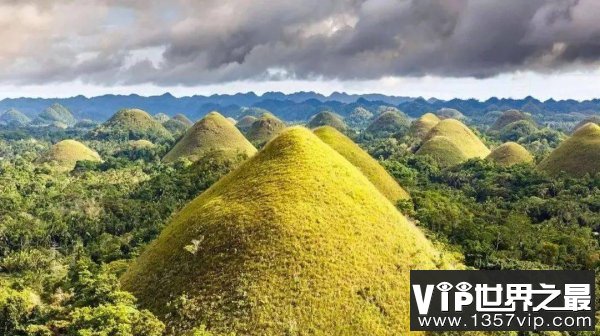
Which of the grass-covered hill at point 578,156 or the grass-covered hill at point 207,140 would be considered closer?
the grass-covered hill at point 578,156

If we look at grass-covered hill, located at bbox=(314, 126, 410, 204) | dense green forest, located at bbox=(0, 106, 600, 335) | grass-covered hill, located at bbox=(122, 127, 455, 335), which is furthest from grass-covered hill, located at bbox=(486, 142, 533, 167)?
grass-covered hill, located at bbox=(122, 127, 455, 335)

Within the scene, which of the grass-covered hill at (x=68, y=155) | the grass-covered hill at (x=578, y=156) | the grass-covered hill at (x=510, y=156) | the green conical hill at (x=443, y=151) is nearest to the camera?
the grass-covered hill at (x=578, y=156)

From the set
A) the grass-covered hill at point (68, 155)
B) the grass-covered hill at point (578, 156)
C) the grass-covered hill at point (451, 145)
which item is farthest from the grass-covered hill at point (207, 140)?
the grass-covered hill at point (578, 156)

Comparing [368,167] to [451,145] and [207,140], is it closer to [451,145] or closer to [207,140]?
[451,145]

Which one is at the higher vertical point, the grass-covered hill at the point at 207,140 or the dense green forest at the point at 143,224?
the grass-covered hill at the point at 207,140

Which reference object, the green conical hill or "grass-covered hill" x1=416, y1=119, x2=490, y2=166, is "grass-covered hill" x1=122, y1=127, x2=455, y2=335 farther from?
"grass-covered hill" x1=416, y1=119, x2=490, y2=166

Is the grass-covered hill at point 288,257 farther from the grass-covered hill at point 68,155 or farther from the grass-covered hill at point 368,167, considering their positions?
the grass-covered hill at point 68,155
